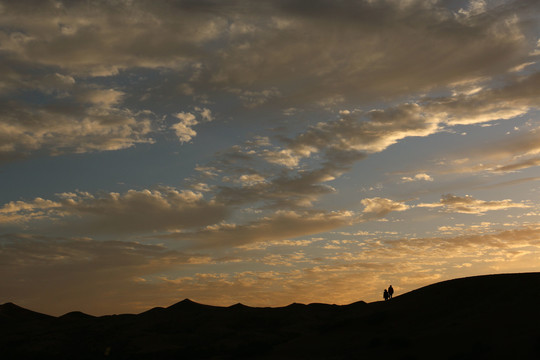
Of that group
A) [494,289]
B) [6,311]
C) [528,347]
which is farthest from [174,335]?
[6,311]

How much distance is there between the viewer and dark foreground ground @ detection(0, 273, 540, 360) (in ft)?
115

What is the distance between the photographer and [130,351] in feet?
173

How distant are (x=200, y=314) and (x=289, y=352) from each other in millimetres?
27177

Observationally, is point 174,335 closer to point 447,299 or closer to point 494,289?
point 447,299

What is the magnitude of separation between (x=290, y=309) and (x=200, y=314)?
39.6 ft

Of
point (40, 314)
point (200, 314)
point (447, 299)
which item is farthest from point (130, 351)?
point (40, 314)

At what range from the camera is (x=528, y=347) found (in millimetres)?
30188

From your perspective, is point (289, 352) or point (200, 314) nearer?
point (289, 352)

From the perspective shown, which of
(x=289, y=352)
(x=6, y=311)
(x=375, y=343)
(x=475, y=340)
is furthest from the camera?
(x=6, y=311)

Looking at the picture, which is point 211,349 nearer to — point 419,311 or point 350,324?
point 350,324

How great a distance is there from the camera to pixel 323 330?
5131cm

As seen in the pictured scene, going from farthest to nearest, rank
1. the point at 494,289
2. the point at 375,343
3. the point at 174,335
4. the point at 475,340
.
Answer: the point at 174,335 < the point at 494,289 < the point at 375,343 < the point at 475,340

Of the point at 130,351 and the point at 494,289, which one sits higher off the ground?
the point at 494,289

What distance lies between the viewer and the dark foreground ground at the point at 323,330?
3491 cm
